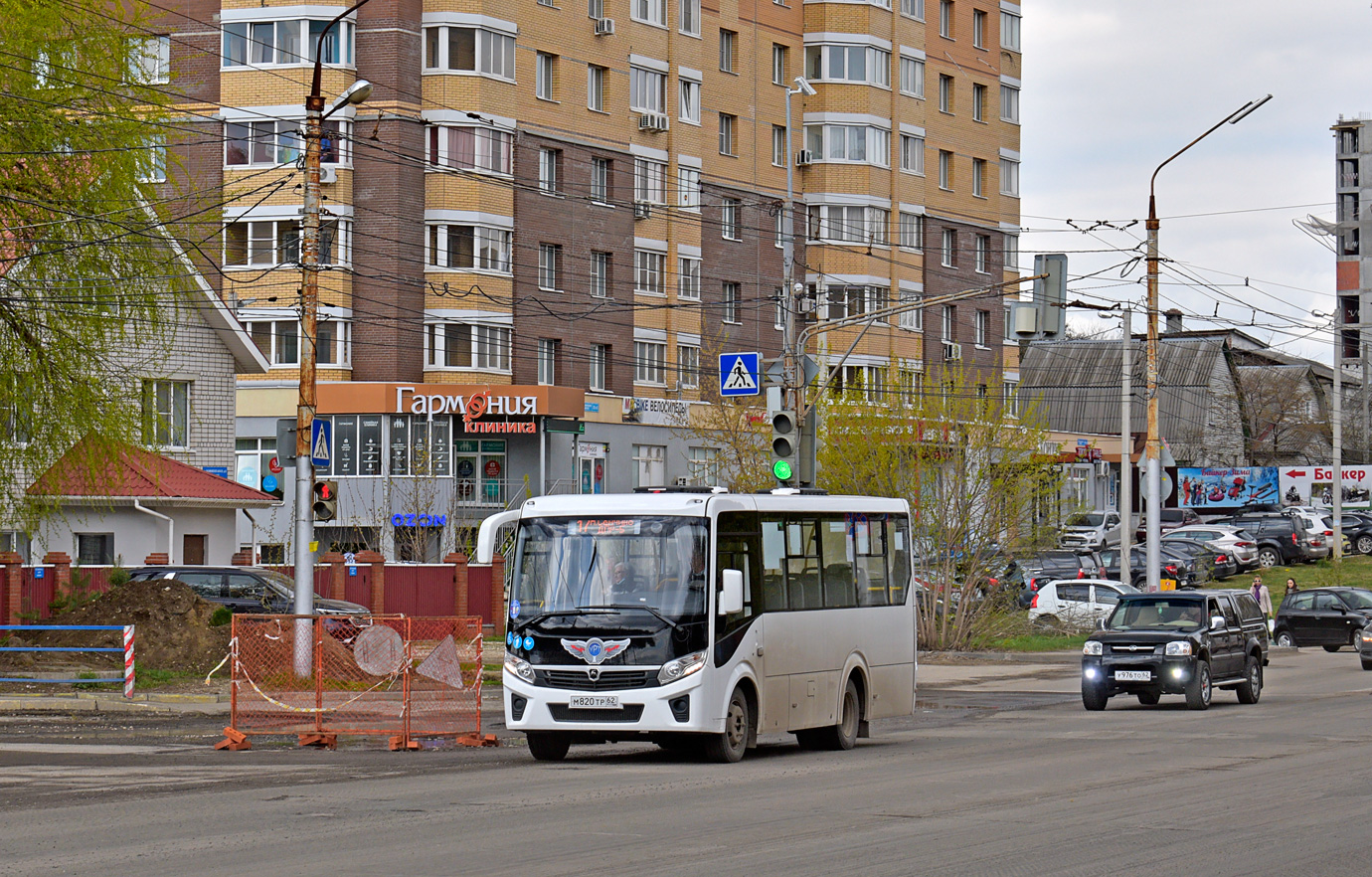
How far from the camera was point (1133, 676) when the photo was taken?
2633cm

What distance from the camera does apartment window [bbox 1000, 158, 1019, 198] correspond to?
258ft

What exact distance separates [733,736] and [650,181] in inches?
1876

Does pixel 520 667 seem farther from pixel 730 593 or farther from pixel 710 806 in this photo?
pixel 710 806

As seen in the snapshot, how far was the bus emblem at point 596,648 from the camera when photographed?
17.2 meters

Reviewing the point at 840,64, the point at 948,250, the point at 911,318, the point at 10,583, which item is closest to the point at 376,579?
the point at 10,583

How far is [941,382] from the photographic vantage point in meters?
41.0

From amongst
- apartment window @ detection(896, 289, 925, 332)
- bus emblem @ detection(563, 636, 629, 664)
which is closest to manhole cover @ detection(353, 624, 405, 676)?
bus emblem @ detection(563, 636, 629, 664)

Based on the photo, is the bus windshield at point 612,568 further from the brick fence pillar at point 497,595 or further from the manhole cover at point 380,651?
the brick fence pillar at point 497,595

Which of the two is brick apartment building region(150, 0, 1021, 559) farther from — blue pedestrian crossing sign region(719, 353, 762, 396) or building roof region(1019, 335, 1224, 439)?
building roof region(1019, 335, 1224, 439)

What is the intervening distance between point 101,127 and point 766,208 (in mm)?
43506

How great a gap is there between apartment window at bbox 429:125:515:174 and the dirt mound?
2917 cm

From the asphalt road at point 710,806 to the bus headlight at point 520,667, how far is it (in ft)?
2.87

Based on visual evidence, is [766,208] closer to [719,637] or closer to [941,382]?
[941,382]

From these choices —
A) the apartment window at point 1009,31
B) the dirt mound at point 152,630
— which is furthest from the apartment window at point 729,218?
the dirt mound at point 152,630
